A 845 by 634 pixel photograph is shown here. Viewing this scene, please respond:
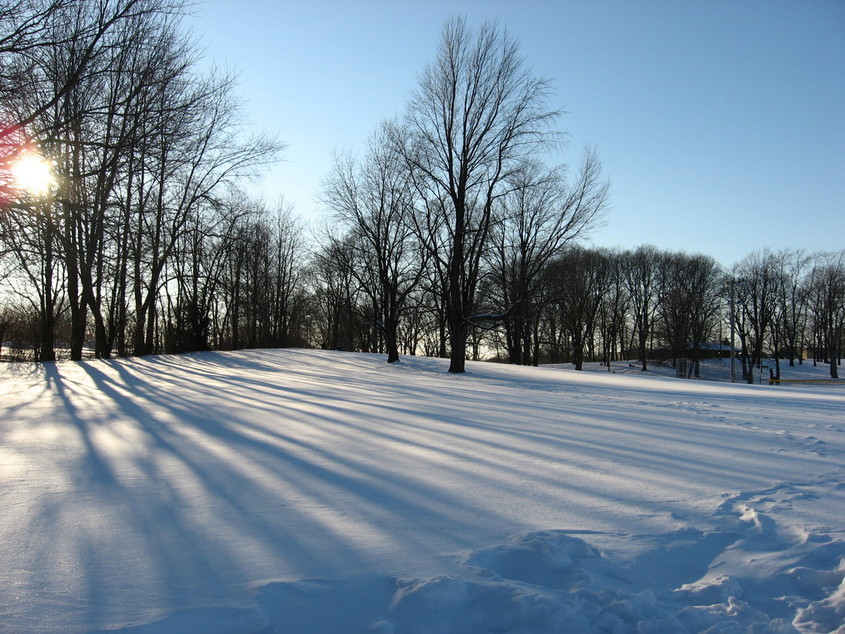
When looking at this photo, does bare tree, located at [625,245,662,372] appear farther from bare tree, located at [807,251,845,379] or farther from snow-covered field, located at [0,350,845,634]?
snow-covered field, located at [0,350,845,634]

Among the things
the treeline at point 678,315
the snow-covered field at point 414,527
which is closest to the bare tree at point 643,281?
the treeline at point 678,315

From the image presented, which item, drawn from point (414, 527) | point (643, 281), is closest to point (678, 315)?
point (643, 281)

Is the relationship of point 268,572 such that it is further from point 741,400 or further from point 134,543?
point 741,400

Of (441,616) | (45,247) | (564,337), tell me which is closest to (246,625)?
(441,616)

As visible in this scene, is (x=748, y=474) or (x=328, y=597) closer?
(x=328, y=597)

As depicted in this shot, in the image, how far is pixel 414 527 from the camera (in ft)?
10.9

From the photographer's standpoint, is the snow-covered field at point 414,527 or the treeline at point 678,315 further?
the treeline at point 678,315

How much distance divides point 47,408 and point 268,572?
22.5ft

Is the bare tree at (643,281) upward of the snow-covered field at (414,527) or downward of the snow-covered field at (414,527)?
upward

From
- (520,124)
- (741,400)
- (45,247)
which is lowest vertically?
(741,400)

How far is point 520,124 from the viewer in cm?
1938

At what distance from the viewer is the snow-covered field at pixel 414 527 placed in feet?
8.05

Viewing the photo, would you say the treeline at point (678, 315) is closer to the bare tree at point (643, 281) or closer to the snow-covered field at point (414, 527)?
the bare tree at point (643, 281)

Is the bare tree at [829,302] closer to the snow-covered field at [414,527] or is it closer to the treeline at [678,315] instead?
the treeline at [678,315]
